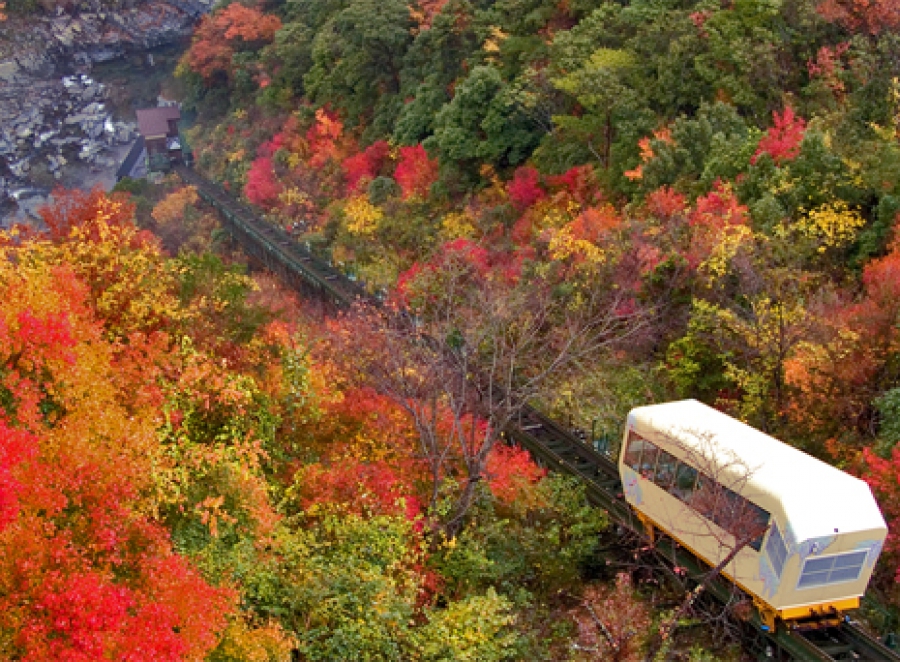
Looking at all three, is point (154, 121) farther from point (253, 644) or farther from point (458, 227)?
point (253, 644)

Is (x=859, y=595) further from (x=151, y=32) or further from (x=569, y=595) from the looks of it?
(x=151, y=32)

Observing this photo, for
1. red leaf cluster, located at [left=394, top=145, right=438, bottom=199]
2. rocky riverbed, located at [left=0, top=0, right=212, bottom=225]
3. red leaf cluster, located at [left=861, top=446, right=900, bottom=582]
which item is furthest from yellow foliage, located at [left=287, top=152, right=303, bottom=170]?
red leaf cluster, located at [left=861, top=446, right=900, bottom=582]

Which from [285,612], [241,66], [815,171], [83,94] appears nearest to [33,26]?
[83,94]

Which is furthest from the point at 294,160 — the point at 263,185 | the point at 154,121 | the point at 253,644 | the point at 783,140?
the point at 253,644

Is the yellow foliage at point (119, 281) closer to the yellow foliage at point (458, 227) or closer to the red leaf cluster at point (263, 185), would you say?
the yellow foliage at point (458, 227)

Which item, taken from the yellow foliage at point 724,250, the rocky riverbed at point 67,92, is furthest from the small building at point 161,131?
the yellow foliage at point 724,250
